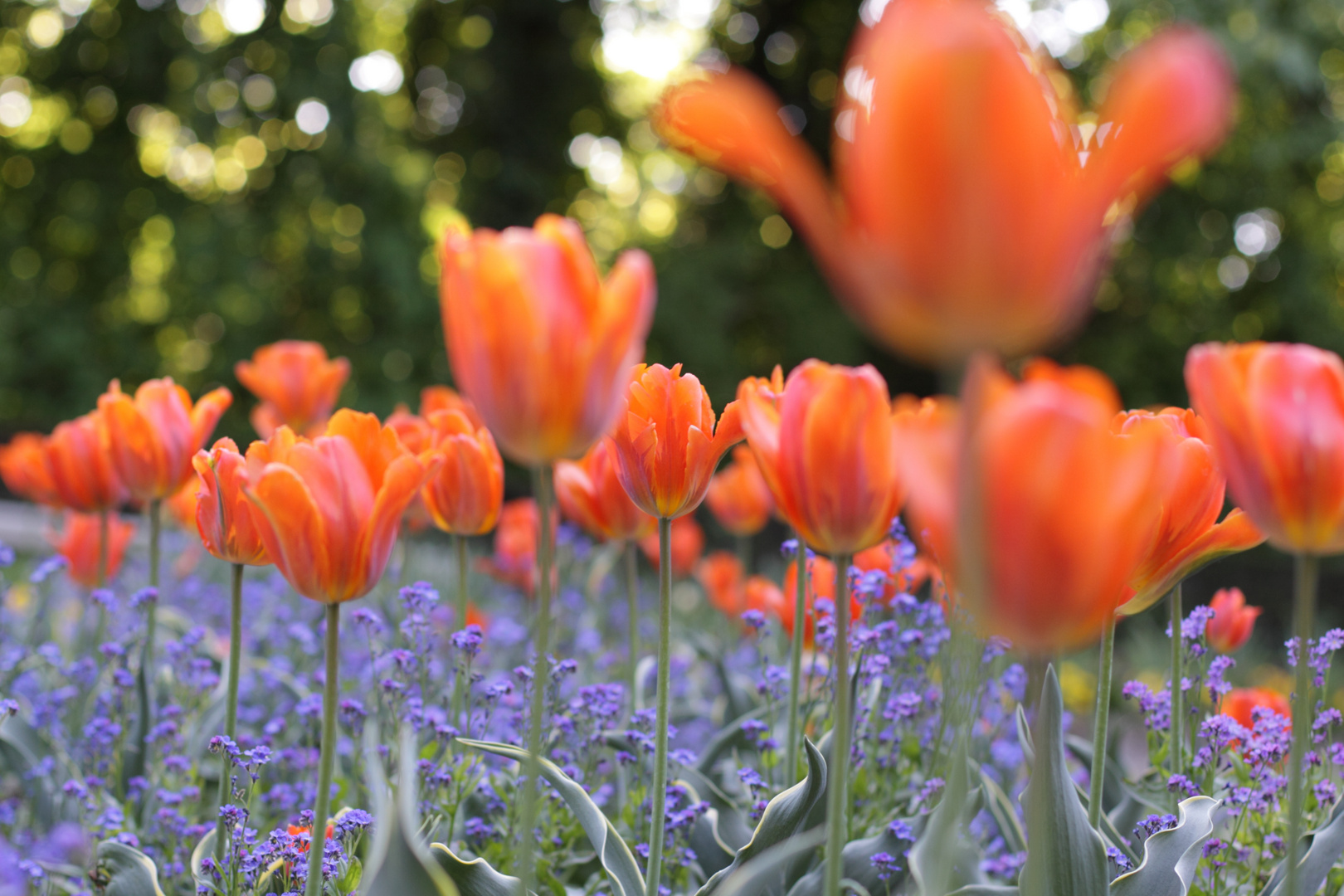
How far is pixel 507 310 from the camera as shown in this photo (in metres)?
0.77

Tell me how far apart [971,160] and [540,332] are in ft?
1.10

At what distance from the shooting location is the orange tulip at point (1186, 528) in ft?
3.60

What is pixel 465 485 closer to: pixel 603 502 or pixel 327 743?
pixel 603 502

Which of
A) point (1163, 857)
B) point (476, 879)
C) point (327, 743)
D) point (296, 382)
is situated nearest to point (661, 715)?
point (476, 879)

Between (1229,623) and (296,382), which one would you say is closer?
(1229,623)

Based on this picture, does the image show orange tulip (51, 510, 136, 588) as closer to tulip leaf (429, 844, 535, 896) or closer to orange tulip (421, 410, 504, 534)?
orange tulip (421, 410, 504, 534)

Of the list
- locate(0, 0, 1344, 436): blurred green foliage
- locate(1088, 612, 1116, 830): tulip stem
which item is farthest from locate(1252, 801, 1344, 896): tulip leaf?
locate(0, 0, 1344, 436): blurred green foliage

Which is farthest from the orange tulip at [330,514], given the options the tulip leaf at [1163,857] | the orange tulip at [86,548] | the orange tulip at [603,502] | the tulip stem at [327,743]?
the orange tulip at [86,548]

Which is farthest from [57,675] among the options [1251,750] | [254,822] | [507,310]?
[1251,750]

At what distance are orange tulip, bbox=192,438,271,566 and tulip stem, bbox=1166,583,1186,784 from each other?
4.06ft

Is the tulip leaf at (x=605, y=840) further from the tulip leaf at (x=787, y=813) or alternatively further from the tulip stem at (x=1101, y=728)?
the tulip stem at (x=1101, y=728)

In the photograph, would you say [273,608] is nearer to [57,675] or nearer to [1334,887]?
[57,675]

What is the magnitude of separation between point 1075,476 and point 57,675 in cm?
266

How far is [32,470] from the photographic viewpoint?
2.62 meters
